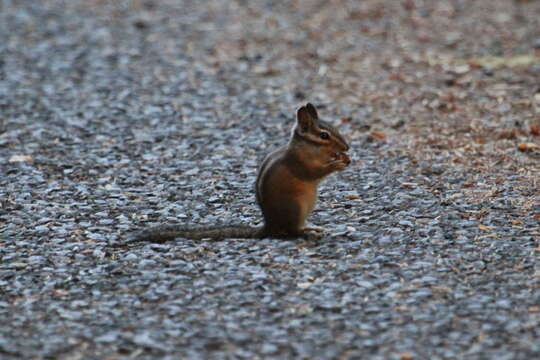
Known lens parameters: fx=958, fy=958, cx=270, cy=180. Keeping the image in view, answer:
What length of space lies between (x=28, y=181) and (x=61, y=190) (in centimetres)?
36

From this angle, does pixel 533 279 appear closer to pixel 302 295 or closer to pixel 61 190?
pixel 302 295

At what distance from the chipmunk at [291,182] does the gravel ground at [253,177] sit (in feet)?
0.33

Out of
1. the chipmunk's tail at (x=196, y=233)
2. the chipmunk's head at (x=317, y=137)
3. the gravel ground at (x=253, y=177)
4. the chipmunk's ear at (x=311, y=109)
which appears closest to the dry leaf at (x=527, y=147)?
the gravel ground at (x=253, y=177)

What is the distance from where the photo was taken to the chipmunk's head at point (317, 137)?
5598mm

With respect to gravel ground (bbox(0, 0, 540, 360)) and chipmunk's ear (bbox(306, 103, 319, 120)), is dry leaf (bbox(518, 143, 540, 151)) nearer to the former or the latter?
gravel ground (bbox(0, 0, 540, 360))

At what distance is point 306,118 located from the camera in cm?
561

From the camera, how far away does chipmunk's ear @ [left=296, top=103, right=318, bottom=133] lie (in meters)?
5.59

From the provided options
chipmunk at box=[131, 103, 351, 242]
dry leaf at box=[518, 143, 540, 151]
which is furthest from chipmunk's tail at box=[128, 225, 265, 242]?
dry leaf at box=[518, 143, 540, 151]

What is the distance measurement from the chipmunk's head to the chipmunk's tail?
0.58 meters

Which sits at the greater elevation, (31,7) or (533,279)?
(31,7)

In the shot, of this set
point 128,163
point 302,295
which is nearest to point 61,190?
point 128,163

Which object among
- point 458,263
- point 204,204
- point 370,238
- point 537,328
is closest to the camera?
point 537,328

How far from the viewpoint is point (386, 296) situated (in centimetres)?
486

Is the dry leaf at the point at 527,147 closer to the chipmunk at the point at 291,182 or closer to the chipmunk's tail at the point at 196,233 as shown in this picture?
the chipmunk at the point at 291,182
